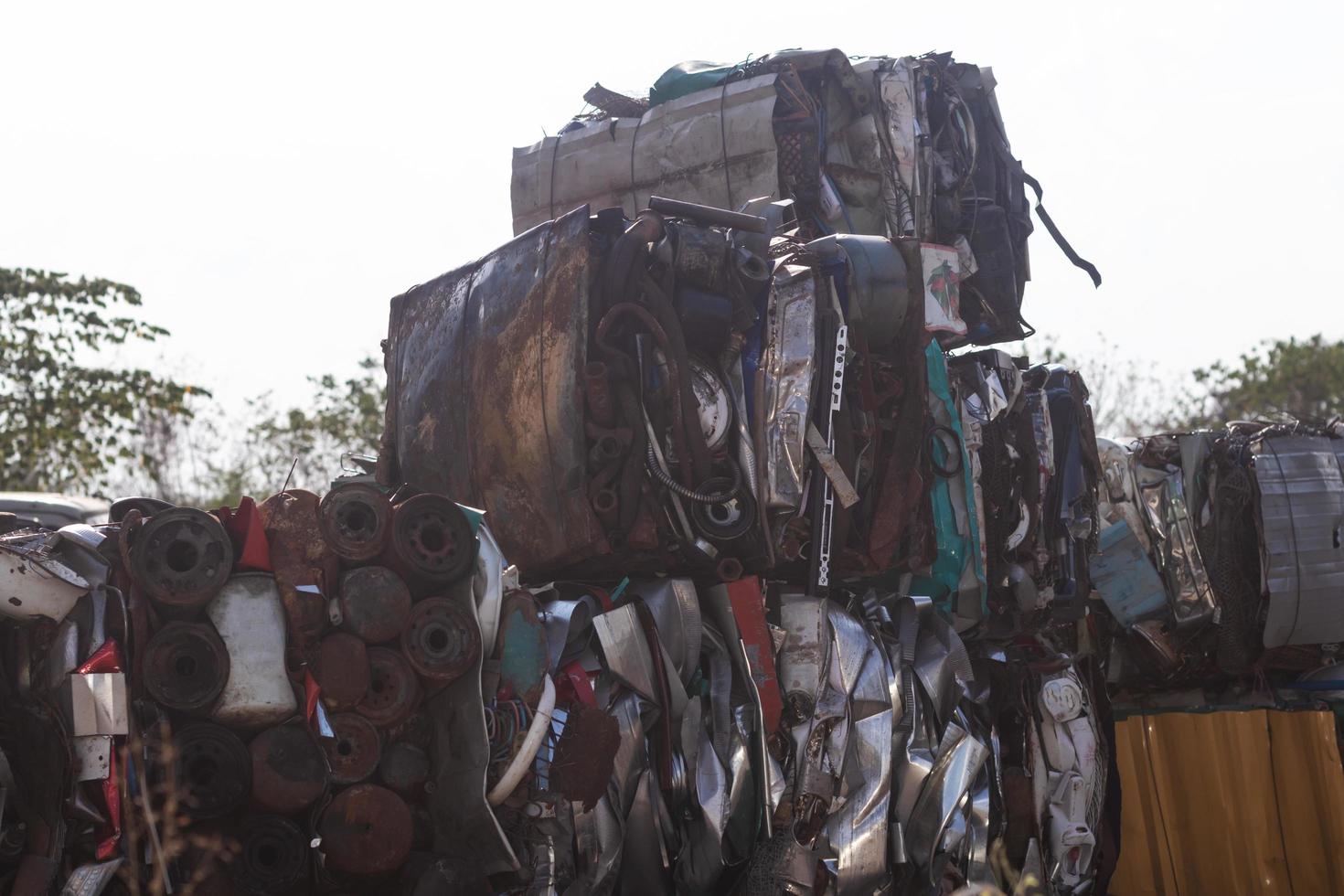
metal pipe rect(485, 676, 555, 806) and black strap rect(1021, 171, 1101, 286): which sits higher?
black strap rect(1021, 171, 1101, 286)

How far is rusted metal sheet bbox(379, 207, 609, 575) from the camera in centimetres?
482

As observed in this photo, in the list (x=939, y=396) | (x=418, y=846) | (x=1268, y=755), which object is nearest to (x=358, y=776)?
(x=418, y=846)

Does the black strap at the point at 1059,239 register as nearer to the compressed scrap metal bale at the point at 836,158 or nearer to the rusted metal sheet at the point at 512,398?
the compressed scrap metal bale at the point at 836,158

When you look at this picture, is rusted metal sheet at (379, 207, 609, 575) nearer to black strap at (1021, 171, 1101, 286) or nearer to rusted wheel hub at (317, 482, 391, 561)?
rusted wheel hub at (317, 482, 391, 561)

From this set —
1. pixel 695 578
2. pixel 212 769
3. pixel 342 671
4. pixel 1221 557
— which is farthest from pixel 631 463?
pixel 1221 557

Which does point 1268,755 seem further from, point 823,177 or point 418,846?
point 418,846

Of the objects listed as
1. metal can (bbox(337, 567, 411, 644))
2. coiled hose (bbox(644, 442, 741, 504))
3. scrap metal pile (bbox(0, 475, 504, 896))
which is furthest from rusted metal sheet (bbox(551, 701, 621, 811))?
coiled hose (bbox(644, 442, 741, 504))

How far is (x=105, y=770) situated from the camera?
11.1 feet

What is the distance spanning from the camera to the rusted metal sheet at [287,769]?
3.60 meters

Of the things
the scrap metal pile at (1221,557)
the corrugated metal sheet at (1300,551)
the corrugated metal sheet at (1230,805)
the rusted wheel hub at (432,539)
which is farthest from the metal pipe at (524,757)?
the corrugated metal sheet at (1300,551)

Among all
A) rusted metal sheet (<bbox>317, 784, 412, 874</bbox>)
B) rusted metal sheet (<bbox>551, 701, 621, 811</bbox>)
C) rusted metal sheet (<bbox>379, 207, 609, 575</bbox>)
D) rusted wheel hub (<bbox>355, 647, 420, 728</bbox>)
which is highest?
rusted metal sheet (<bbox>379, 207, 609, 575</bbox>)

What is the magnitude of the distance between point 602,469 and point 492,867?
1.45 m

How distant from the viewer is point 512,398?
4973mm

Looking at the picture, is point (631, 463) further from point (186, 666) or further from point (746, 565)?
point (186, 666)
